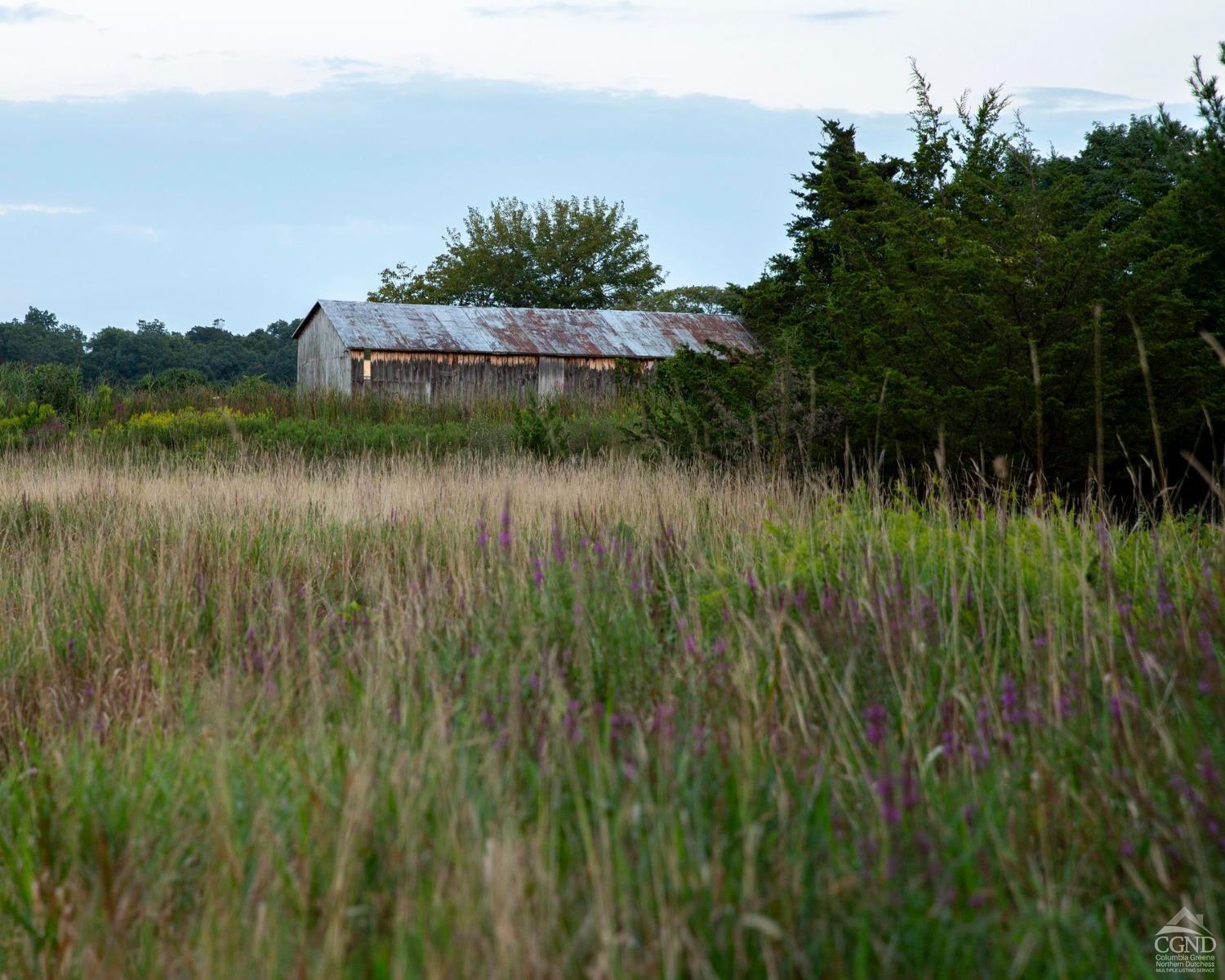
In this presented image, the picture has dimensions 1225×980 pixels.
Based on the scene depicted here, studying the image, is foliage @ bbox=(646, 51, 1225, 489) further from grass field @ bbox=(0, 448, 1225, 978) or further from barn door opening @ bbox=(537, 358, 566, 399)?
barn door opening @ bbox=(537, 358, 566, 399)

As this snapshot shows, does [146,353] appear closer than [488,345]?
No

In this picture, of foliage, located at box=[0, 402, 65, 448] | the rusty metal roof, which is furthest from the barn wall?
foliage, located at box=[0, 402, 65, 448]

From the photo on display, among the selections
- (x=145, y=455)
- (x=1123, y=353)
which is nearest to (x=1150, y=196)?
(x=1123, y=353)

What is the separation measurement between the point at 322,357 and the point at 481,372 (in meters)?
6.08

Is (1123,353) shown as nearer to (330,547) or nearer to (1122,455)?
(1122,455)

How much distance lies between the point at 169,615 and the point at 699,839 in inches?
148

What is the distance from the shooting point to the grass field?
1.96m

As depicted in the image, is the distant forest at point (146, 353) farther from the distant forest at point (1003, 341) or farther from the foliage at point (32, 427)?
the distant forest at point (1003, 341)

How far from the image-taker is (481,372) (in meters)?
33.2

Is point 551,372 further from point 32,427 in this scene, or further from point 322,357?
point 32,427

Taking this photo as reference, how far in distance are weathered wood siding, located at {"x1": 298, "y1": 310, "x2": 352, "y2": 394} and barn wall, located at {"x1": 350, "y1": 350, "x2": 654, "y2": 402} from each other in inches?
26.6

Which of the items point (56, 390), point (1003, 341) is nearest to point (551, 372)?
point (56, 390)

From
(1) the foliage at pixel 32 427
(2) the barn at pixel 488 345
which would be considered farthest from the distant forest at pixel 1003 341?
(2) the barn at pixel 488 345

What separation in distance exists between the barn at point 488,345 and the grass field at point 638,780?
26.1m
